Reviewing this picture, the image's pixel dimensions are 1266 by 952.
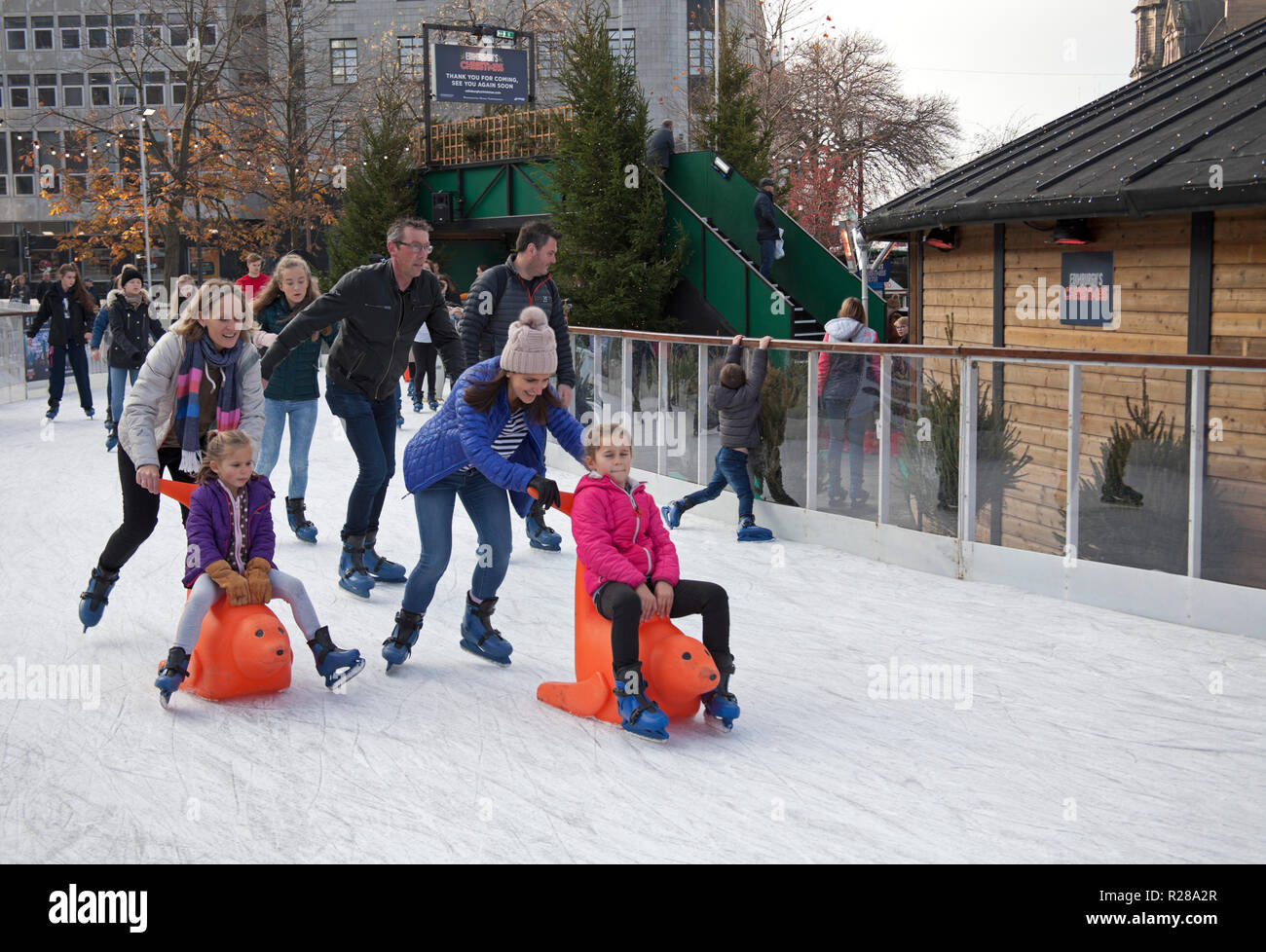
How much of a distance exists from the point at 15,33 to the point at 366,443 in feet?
171

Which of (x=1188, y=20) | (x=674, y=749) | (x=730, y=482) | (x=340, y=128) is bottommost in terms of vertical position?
(x=674, y=749)

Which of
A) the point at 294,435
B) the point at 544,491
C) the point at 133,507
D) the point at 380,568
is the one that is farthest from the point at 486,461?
the point at 294,435

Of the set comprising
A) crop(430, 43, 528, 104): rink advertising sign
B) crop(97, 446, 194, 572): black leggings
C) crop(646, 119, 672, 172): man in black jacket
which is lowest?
crop(97, 446, 194, 572): black leggings

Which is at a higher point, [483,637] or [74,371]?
[74,371]

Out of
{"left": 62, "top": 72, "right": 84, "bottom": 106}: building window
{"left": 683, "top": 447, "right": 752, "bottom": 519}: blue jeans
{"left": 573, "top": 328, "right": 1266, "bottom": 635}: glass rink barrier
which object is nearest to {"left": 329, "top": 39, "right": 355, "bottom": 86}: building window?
{"left": 62, "top": 72, "right": 84, "bottom": 106}: building window

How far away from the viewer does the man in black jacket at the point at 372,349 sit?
21.2ft

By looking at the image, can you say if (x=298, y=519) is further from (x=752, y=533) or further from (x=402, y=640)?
(x=402, y=640)

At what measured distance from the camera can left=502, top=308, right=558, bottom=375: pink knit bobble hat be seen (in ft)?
16.1

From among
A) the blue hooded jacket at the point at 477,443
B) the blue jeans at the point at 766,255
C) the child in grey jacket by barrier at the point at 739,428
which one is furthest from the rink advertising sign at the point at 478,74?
the blue hooded jacket at the point at 477,443

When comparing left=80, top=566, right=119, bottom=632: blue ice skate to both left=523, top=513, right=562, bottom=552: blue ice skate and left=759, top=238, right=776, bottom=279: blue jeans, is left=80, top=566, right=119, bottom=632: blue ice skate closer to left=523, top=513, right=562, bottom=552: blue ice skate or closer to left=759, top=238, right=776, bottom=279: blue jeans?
left=523, top=513, right=562, bottom=552: blue ice skate

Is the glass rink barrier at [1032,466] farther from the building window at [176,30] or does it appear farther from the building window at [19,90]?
the building window at [19,90]

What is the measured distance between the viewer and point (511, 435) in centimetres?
527

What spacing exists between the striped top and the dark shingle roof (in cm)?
481
